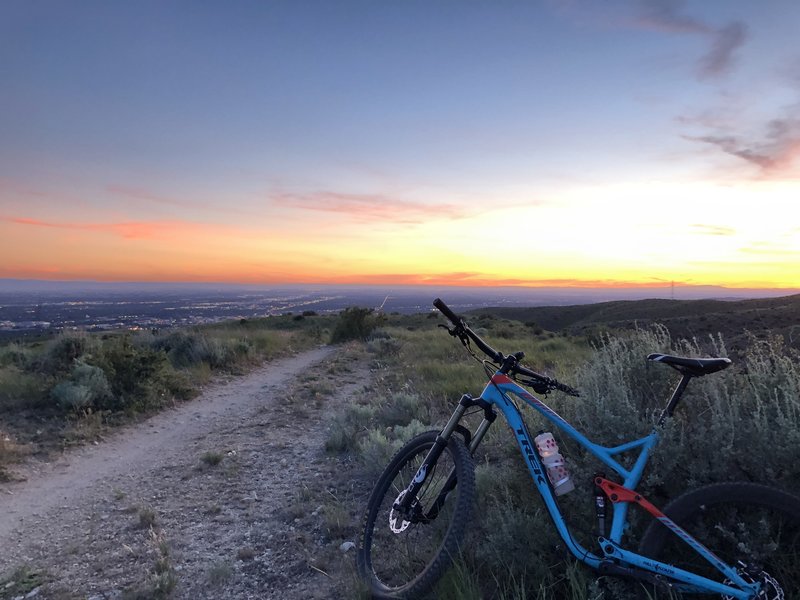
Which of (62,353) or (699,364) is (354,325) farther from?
(699,364)

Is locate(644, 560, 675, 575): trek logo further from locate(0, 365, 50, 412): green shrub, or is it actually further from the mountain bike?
locate(0, 365, 50, 412): green shrub

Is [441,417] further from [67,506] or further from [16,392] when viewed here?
[16,392]

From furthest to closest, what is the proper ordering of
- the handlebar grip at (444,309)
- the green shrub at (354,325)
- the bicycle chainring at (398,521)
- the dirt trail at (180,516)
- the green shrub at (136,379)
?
1. the green shrub at (354,325)
2. the green shrub at (136,379)
3. the dirt trail at (180,516)
4. the bicycle chainring at (398,521)
5. the handlebar grip at (444,309)

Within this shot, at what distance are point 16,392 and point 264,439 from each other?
470cm

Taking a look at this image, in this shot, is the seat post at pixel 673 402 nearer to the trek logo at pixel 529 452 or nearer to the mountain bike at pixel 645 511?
the mountain bike at pixel 645 511

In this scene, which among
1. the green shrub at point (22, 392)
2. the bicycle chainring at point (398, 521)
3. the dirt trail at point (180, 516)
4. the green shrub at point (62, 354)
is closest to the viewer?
the bicycle chainring at point (398, 521)

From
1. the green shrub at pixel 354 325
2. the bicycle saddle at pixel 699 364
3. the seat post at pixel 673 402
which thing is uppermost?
the bicycle saddle at pixel 699 364

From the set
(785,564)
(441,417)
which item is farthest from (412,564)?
(441,417)

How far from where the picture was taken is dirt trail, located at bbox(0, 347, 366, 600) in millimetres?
3766

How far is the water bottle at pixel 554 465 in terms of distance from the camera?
280 centimetres

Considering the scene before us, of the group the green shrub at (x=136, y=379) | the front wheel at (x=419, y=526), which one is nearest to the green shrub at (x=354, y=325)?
the green shrub at (x=136, y=379)

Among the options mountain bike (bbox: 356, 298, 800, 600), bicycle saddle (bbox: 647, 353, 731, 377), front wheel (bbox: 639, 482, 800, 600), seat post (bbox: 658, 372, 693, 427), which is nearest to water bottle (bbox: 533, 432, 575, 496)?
mountain bike (bbox: 356, 298, 800, 600)

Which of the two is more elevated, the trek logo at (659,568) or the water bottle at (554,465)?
the water bottle at (554,465)

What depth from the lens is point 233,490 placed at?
561 centimetres
